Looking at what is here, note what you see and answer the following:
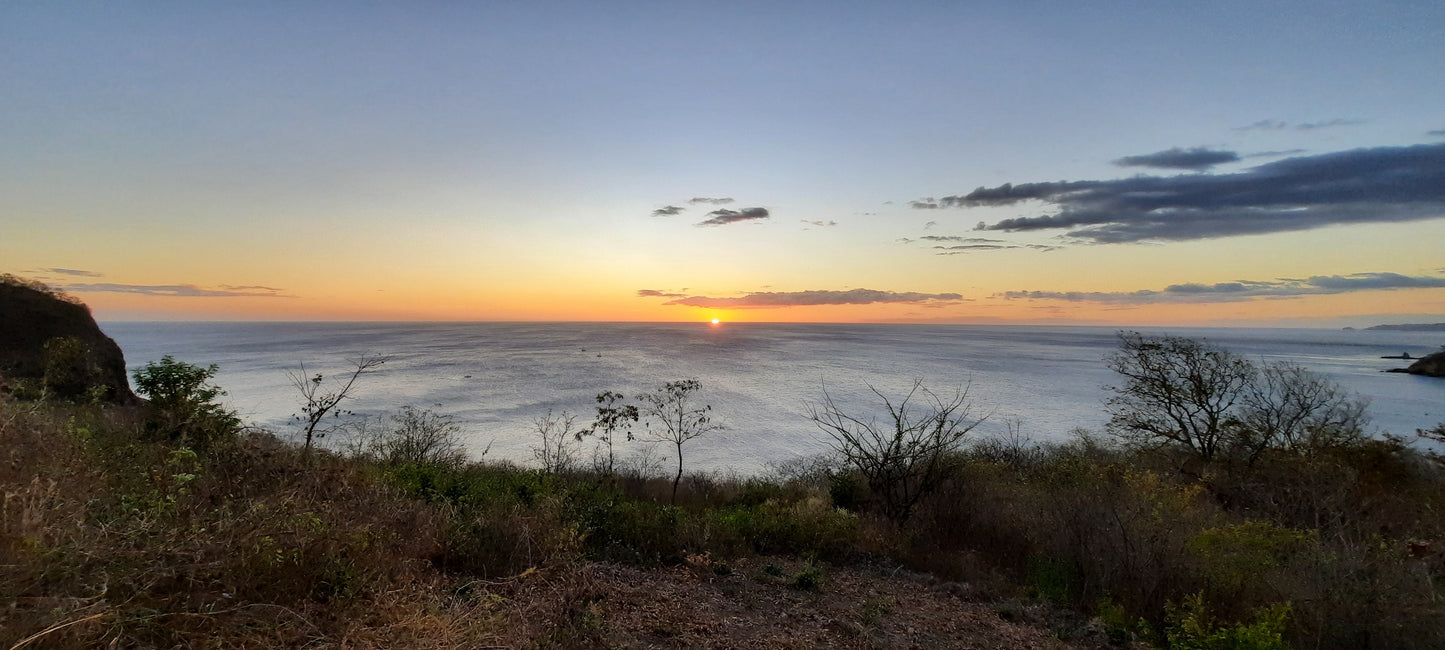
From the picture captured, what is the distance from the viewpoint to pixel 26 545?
3.66m

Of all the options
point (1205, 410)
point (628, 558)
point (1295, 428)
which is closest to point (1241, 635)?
point (628, 558)

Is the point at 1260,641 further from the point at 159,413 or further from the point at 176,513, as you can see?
the point at 159,413

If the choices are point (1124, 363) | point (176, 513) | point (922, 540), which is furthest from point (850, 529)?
point (1124, 363)

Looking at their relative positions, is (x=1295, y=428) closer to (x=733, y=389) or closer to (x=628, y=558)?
(x=628, y=558)

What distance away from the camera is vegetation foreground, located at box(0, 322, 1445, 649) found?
398 cm

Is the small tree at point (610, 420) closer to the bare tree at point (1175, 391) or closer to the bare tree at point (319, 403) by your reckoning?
the bare tree at point (319, 403)

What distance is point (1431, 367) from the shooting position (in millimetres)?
64188

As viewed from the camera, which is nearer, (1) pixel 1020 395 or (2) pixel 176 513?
(2) pixel 176 513

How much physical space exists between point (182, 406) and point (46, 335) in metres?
21.1

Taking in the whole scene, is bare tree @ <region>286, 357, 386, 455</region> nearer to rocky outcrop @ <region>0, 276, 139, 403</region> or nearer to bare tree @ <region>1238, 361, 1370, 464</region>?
rocky outcrop @ <region>0, 276, 139, 403</region>

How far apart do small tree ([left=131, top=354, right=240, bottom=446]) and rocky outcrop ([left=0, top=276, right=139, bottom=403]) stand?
12841 millimetres

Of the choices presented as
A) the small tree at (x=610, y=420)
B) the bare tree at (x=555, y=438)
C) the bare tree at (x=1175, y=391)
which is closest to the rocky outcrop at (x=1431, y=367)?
the bare tree at (x=1175, y=391)

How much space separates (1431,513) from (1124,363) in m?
11.4

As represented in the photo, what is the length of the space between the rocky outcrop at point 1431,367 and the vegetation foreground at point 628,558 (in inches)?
2982
